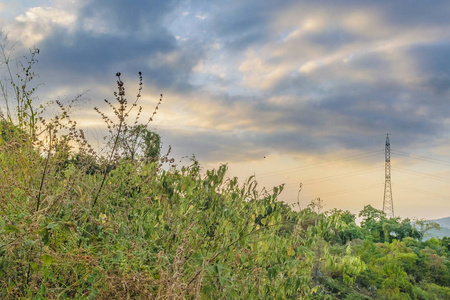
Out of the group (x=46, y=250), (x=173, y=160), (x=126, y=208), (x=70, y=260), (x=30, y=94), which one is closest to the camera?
(x=46, y=250)

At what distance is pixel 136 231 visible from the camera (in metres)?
3.87

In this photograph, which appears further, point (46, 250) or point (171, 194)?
point (171, 194)

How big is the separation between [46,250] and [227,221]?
1.84 meters

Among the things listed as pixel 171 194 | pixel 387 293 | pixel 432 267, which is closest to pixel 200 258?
pixel 171 194

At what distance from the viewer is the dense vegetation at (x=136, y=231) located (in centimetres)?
291

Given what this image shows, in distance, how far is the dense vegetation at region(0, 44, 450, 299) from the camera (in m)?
2.91

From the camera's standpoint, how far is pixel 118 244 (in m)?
3.29

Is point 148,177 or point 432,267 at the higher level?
point 148,177

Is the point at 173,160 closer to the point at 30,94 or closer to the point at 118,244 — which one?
the point at 118,244

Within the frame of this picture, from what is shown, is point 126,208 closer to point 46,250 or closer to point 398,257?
point 46,250

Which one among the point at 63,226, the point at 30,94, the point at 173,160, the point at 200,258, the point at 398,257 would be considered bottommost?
the point at 398,257

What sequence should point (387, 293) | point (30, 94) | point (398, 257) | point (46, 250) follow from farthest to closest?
point (398, 257)
point (387, 293)
point (30, 94)
point (46, 250)

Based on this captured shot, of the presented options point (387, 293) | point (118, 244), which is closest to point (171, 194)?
point (118, 244)

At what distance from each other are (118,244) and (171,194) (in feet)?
3.54
